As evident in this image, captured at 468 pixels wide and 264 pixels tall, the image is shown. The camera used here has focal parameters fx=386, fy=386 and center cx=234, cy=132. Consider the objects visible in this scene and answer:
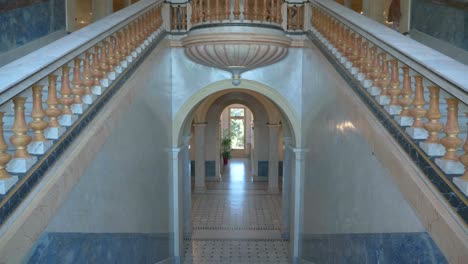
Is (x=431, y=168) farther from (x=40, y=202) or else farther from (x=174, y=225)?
(x=174, y=225)

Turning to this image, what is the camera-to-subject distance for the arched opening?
25.7 ft

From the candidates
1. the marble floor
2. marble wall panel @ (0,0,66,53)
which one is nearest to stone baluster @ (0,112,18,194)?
marble wall panel @ (0,0,66,53)

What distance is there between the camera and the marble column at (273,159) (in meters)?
14.2

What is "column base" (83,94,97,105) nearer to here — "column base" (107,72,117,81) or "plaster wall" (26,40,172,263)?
"plaster wall" (26,40,172,263)

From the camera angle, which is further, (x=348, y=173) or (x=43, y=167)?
(x=348, y=173)

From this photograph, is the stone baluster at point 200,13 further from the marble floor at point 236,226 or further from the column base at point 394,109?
the marble floor at point 236,226

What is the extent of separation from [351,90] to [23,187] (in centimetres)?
346

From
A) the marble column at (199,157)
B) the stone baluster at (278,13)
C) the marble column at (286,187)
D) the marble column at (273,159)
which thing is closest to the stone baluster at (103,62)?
the stone baluster at (278,13)

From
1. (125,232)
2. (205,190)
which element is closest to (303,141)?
(125,232)

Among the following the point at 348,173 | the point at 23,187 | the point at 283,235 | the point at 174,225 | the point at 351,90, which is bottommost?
the point at 283,235

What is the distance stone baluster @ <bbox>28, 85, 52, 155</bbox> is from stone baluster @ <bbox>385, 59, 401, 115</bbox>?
284 centimetres

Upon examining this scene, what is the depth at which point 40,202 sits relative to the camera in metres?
2.62

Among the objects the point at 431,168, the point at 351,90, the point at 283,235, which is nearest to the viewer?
the point at 431,168

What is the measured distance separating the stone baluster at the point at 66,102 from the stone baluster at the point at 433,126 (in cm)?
278
